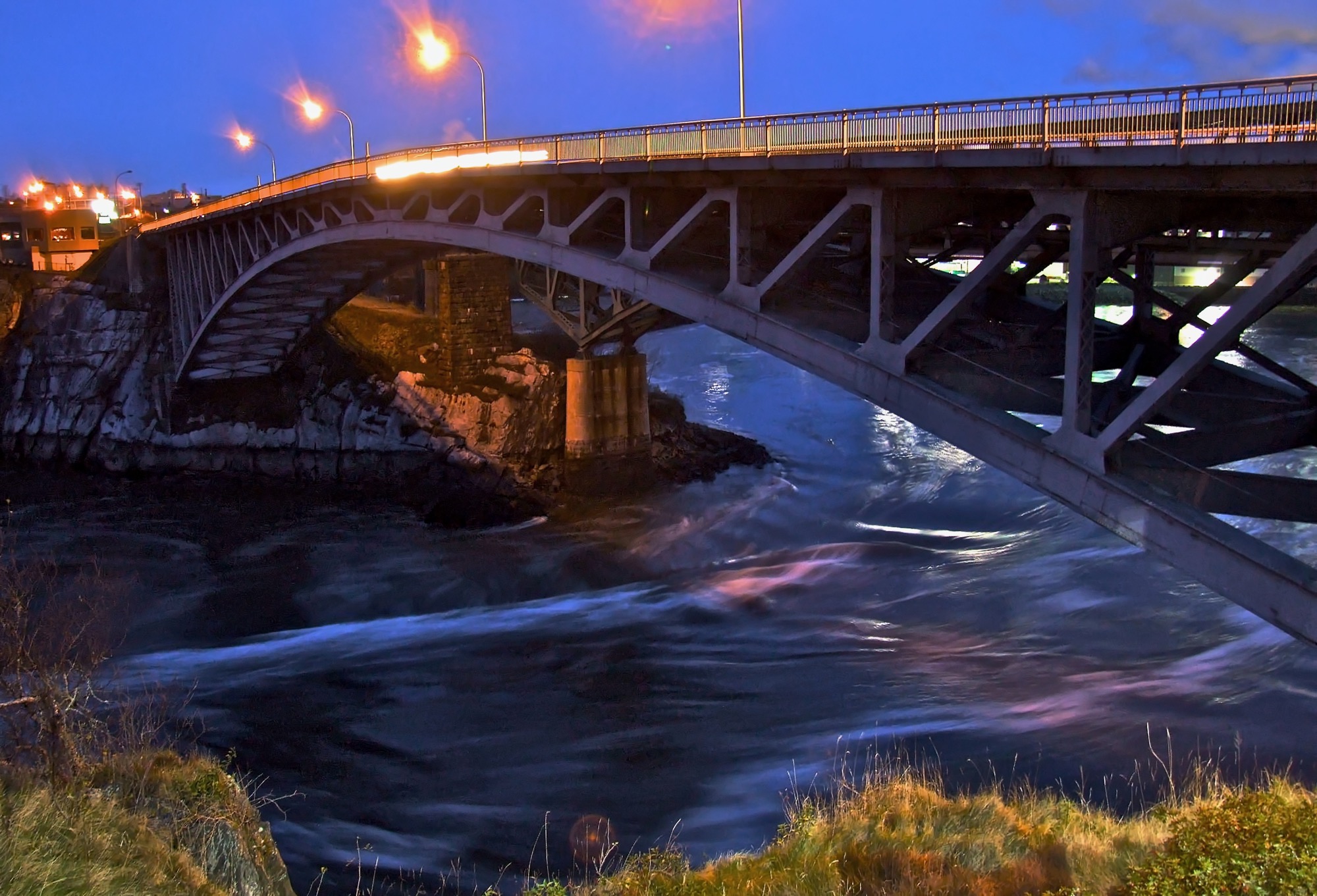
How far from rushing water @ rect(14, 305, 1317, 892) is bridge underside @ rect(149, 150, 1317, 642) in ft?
17.3

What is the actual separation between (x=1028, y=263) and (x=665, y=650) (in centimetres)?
1097

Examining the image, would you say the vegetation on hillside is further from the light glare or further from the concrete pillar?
the concrete pillar

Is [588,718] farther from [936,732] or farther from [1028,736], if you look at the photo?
[1028,736]

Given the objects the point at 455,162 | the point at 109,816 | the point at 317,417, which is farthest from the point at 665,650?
the point at 317,417

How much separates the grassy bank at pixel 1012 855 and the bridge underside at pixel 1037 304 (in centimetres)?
237

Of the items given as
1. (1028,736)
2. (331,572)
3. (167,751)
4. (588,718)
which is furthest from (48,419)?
(1028,736)

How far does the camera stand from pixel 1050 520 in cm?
2872

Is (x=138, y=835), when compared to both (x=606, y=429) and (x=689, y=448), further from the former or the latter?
(x=689, y=448)

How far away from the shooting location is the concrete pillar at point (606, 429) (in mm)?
34781

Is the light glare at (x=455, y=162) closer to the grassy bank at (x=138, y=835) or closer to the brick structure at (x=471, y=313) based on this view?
the brick structure at (x=471, y=313)

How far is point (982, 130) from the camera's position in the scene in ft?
42.3

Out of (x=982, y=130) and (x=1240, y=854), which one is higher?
(x=982, y=130)

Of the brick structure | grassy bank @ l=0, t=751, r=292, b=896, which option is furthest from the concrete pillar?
grassy bank @ l=0, t=751, r=292, b=896

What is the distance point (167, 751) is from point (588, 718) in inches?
331
